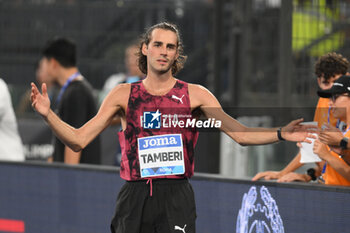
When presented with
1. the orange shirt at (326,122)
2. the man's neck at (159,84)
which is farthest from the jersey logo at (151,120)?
the orange shirt at (326,122)

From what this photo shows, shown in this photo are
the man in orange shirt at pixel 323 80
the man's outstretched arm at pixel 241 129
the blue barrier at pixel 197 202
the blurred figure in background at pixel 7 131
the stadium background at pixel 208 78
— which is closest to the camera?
the man's outstretched arm at pixel 241 129

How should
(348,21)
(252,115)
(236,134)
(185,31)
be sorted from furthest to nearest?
1. (185,31)
2. (348,21)
3. (252,115)
4. (236,134)

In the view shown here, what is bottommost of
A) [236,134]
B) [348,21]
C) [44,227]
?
[44,227]

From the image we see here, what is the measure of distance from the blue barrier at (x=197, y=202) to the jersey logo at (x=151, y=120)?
3.92 feet

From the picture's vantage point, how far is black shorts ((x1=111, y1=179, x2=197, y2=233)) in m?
4.67

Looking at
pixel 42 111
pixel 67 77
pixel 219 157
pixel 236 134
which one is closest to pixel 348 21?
pixel 219 157

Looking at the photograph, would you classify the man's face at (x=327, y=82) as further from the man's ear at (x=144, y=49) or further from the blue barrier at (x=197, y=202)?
the man's ear at (x=144, y=49)

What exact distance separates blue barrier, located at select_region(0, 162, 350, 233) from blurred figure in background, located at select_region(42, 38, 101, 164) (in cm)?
32

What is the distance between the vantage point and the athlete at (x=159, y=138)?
469 cm

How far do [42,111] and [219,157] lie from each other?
376 cm

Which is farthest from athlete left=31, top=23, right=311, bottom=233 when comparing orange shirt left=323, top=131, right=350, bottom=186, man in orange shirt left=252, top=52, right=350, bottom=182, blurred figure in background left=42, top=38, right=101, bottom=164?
blurred figure in background left=42, top=38, right=101, bottom=164

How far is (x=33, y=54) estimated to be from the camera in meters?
12.5

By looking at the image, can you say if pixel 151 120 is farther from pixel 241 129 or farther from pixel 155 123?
pixel 241 129

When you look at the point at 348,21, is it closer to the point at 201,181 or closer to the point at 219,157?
the point at 219,157
